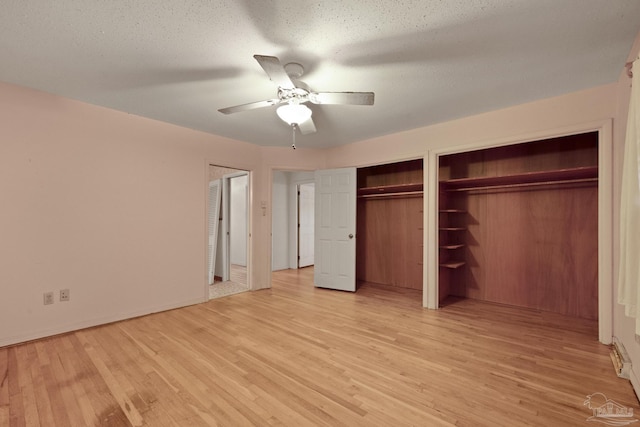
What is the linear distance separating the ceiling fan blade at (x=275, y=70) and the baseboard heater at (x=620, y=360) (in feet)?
10.7

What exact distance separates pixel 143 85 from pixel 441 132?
3438mm

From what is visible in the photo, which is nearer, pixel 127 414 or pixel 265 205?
pixel 127 414

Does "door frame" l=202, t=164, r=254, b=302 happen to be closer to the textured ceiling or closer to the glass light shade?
the textured ceiling

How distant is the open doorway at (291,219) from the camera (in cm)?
648

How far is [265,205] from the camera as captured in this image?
4.77 metres

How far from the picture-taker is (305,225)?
6.86 metres

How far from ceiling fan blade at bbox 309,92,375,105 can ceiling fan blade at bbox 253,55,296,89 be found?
200 millimetres

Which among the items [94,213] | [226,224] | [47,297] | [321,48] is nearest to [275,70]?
[321,48]

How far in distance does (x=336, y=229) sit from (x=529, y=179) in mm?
2757

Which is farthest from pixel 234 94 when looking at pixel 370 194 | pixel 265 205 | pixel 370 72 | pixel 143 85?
pixel 370 194

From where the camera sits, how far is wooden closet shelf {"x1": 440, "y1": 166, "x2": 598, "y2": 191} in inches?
121

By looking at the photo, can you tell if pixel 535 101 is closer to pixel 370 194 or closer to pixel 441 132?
pixel 441 132

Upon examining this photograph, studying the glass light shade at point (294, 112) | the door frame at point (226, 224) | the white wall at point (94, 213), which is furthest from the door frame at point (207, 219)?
the glass light shade at point (294, 112)

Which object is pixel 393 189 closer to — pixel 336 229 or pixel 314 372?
pixel 336 229
